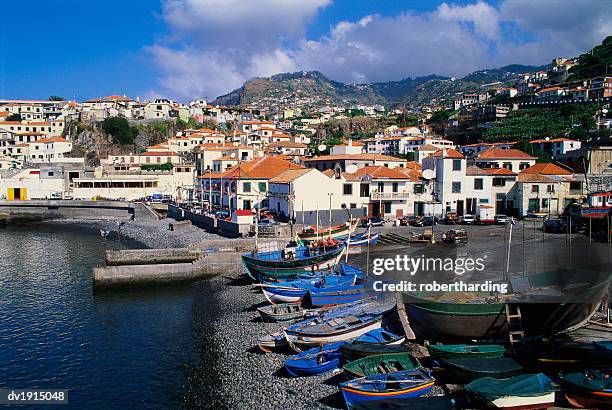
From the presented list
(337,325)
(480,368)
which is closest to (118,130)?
(337,325)

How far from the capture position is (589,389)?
13.9 metres

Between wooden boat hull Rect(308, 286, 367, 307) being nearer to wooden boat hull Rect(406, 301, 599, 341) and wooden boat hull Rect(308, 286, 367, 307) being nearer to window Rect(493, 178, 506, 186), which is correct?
wooden boat hull Rect(406, 301, 599, 341)

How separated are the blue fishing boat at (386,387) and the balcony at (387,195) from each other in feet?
107

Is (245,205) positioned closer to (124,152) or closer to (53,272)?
(53,272)

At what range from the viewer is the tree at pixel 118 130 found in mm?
99875

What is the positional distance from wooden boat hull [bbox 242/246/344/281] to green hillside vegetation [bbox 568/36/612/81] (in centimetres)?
10099

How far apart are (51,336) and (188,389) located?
890 cm

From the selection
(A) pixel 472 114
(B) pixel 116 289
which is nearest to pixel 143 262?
(B) pixel 116 289

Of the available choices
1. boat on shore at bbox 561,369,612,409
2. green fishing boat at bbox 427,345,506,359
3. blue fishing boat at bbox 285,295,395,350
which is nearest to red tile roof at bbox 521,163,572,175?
blue fishing boat at bbox 285,295,395,350

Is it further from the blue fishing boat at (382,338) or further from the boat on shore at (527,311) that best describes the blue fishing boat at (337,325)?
the boat on shore at (527,311)

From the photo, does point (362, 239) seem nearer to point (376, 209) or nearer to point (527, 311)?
point (376, 209)

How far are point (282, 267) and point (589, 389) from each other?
17.8 meters

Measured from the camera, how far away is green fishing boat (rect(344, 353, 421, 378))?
16094mm

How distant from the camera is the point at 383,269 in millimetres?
22672
